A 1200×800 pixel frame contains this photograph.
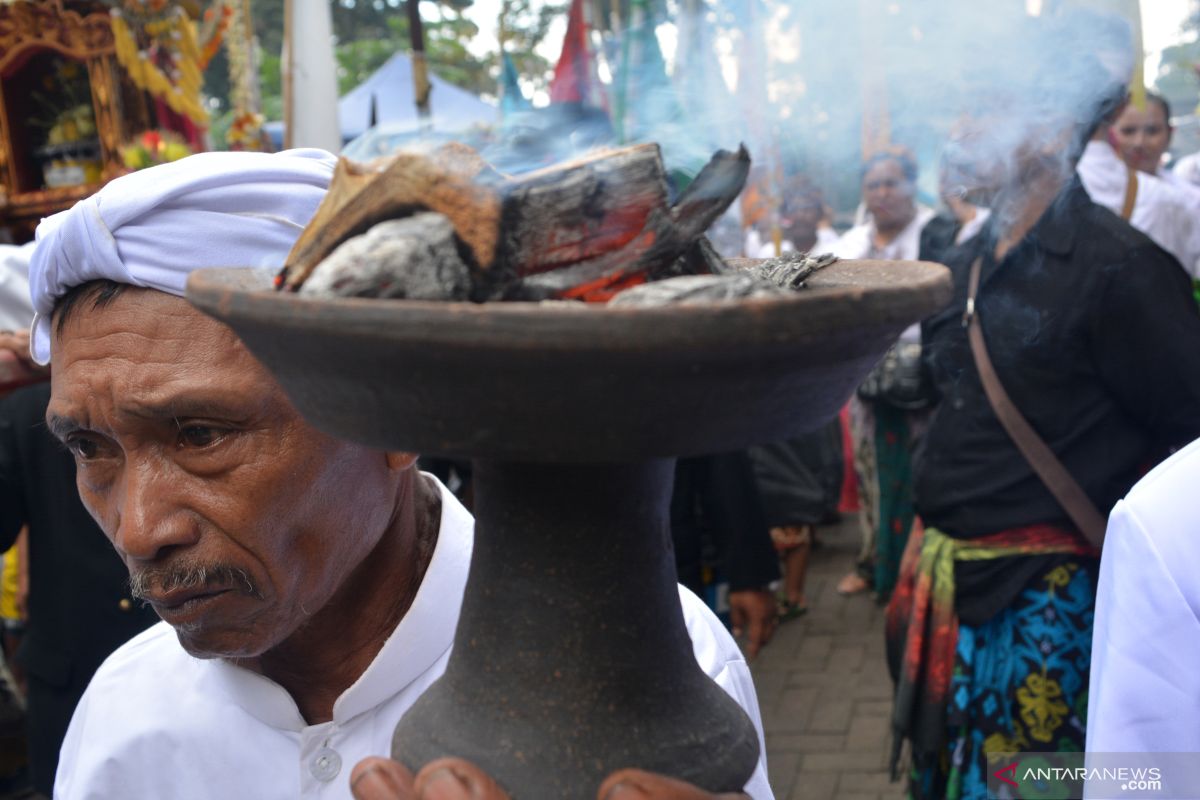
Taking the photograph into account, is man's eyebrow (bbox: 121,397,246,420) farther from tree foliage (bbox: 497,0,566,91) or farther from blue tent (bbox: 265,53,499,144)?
blue tent (bbox: 265,53,499,144)

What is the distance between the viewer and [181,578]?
5.30ft

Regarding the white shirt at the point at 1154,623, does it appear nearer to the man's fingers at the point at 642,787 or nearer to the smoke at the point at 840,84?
the smoke at the point at 840,84

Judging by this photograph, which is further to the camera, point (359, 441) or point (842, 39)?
A: point (842, 39)

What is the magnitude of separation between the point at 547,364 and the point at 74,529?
9.90 feet

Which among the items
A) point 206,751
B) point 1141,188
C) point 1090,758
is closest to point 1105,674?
point 1090,758

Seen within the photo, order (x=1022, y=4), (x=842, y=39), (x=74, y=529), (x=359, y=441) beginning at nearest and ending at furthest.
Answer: (x=359, y=441) → (x=842, y=39) → (x=1022, y=4) → (x=74, y=529)

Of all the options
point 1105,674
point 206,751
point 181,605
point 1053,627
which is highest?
point 181,605

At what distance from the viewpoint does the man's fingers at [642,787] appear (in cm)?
116

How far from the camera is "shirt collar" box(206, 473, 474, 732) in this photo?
6.23ft

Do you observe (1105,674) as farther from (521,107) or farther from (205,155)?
(205,155)

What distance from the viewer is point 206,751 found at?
1970 millimetres

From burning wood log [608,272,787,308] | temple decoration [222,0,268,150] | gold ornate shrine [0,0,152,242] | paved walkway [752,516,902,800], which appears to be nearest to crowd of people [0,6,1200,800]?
paved walkway [752,516,902,800]

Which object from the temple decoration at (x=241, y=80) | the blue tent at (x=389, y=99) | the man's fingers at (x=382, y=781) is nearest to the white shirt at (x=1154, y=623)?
the man's fingers at (x=382, y=781)

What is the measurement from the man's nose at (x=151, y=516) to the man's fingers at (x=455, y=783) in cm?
60
